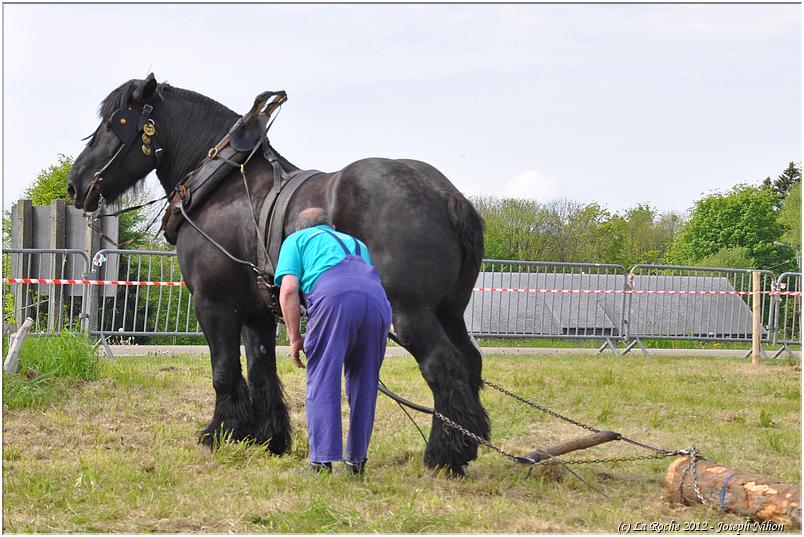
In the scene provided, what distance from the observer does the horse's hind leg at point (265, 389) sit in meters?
5.97

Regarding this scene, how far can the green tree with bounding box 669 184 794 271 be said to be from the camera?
40.7 m

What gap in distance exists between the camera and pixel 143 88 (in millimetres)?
6277

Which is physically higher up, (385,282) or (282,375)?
(385,282)

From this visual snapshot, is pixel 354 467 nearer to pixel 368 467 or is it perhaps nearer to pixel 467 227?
pixel 368 467

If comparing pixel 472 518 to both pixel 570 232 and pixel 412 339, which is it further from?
pixel 570 232

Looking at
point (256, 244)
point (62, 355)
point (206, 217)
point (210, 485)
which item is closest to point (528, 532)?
point (210, 485)

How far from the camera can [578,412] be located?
8.05m

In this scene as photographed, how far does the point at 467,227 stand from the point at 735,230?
3922 cm

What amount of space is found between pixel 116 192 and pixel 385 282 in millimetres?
2414

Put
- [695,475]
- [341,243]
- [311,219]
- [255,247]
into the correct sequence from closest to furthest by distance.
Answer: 1. [695,475]
2. [341,243]
3. [311,219]
4. [255,247]

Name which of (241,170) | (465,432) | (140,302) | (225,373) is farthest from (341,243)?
(140,302)

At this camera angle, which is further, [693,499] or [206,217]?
[206,217]

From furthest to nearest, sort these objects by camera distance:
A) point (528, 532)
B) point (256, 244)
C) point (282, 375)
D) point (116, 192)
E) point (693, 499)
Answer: point (282, 375), point (116, 192), point (256, 244), point (693, 499), point (528, 532)

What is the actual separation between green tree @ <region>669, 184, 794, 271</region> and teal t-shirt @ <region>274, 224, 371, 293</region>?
36.8 meters
